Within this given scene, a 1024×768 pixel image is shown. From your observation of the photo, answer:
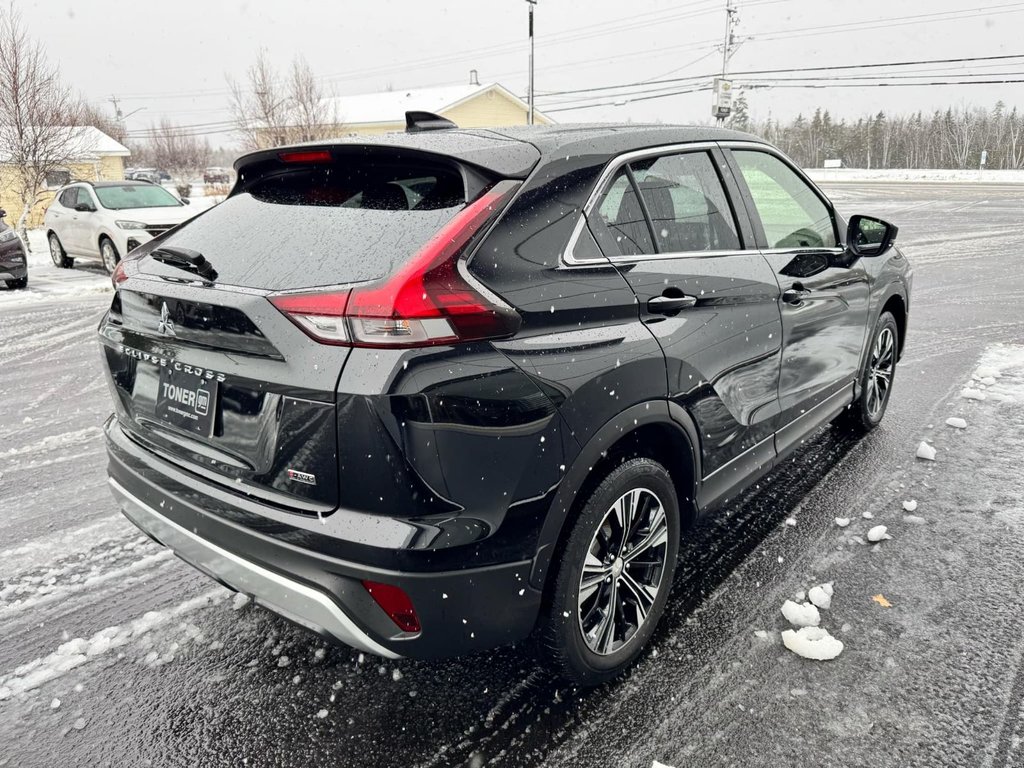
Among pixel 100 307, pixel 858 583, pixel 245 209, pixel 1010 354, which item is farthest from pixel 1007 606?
pixel 100 307

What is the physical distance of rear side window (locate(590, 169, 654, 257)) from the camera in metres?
2.30

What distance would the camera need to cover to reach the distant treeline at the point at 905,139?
8262cm

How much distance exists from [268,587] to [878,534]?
279 centimetres

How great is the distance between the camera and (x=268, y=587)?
203 cm

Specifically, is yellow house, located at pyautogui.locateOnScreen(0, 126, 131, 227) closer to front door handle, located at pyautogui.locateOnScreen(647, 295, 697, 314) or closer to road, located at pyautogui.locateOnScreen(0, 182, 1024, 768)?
road, located at pyautogui.locateOnScreen(0, 182, 1024, 768)

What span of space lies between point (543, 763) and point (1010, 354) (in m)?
6.53

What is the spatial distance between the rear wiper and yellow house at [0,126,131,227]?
74.2 ft

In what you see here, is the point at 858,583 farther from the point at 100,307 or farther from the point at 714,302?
the point at 100,307

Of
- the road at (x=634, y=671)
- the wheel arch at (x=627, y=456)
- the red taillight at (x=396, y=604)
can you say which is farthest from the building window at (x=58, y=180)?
the red taillight at (x=396, y=604)

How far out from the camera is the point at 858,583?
3021 mm

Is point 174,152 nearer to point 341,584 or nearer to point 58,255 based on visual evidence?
point 58,255

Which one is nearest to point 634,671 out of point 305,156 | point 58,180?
point 305,156

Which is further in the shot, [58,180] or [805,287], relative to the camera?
[58,180]

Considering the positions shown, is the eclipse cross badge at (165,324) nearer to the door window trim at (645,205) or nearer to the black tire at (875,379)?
the door window trim at (645,205)
